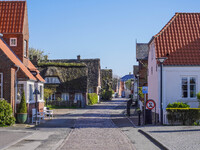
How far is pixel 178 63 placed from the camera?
25.8m

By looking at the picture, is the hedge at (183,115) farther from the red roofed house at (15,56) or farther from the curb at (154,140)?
the red roofed house at (15,56)

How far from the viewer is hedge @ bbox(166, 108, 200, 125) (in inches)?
902

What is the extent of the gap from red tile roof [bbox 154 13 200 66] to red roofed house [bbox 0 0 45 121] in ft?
32.5

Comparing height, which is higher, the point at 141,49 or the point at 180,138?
the point at 141,49

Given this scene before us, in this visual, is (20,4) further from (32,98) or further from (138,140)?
(138,140)

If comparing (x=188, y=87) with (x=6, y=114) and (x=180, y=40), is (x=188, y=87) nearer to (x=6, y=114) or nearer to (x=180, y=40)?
(x=180, y=40)

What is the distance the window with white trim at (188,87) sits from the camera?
26.0 m

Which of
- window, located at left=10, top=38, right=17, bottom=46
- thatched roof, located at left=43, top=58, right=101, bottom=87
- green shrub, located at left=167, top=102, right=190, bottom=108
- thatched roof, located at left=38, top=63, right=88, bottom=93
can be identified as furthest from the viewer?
thatched roof, located at left=43, top=58, right=101, bottom=87

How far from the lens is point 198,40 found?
27.3m

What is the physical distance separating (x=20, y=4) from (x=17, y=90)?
7715 millimetres

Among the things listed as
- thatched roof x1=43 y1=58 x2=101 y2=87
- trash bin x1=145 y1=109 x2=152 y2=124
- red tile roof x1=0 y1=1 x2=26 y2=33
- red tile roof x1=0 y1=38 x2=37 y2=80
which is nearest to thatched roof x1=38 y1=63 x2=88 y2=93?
thatched roof x1=43 y1=58 x2=101 y2=87

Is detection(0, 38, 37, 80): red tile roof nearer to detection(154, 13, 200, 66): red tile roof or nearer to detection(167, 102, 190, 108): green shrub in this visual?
detection(154, 13, 200, 66): red tile roof

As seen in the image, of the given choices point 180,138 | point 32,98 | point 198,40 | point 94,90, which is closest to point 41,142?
point 180,138

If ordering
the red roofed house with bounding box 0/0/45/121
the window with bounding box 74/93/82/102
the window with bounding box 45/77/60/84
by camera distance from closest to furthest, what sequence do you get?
the red roofed house with bounding box 0/0/45/121, the window with bounding box 74/93/82/102, the window with bounding box 45/77/60/84
